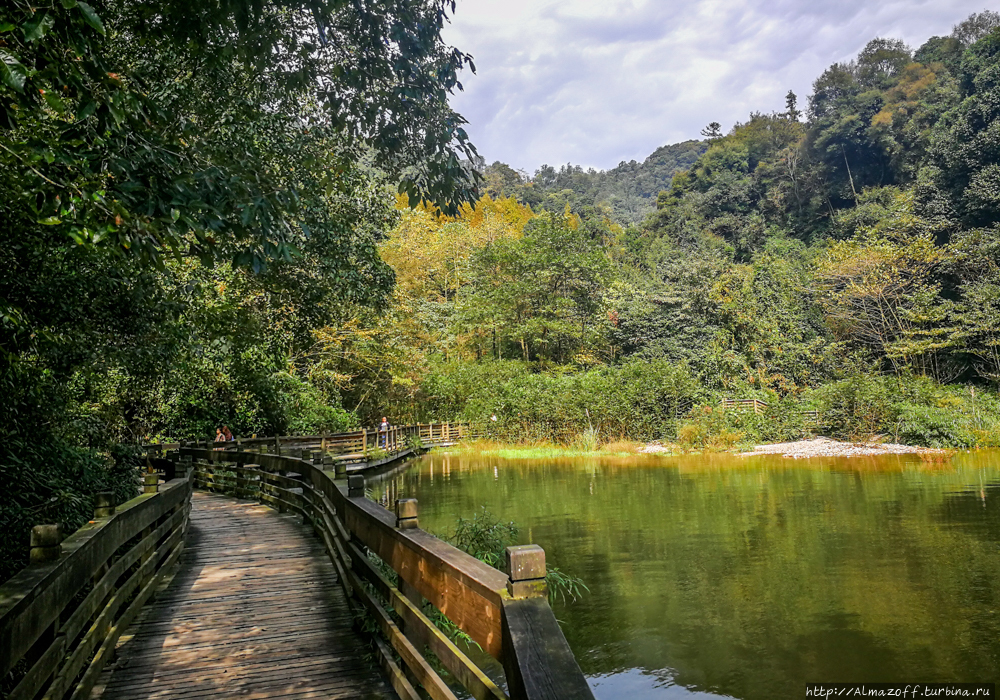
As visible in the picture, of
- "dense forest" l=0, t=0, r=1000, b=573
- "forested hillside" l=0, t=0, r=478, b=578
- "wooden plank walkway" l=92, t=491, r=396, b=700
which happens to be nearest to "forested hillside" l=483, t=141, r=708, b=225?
"dense forest" l=0, t=0, r=1000, b=573

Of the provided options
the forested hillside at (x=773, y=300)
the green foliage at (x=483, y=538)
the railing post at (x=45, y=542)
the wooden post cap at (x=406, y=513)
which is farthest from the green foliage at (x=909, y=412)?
the railing post at (x=45, y=542)

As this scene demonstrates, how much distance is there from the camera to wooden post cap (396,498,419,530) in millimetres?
3289

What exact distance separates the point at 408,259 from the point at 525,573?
32369 millimetres

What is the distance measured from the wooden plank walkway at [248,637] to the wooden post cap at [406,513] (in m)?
0.90

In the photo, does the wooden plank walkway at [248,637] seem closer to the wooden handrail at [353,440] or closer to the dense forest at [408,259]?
the dense forest at [408,259]

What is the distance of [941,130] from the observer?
35469 mm

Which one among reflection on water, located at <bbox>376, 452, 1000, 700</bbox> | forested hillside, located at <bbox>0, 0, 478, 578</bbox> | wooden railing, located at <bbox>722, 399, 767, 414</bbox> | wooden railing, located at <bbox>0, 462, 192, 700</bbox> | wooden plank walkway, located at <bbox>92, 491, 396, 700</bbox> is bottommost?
reflection on water, located at <bbox>376, 452, 1000, 700</bbox>

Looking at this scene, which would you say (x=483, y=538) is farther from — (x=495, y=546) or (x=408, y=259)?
(x=408, y=259)

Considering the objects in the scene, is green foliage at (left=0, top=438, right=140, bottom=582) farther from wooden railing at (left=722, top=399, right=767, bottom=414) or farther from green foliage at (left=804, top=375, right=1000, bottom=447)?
green foliage at (left=804, top=375, right=1000, bottom=447)

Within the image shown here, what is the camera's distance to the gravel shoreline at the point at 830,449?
22312mm

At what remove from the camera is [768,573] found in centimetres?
935

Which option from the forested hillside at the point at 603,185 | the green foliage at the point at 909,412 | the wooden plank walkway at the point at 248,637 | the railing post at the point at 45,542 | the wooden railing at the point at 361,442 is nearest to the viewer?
the railing post at the point at 45,542

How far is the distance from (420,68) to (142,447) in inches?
552

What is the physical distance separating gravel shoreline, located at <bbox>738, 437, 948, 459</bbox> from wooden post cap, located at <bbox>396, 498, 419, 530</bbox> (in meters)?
22.4
